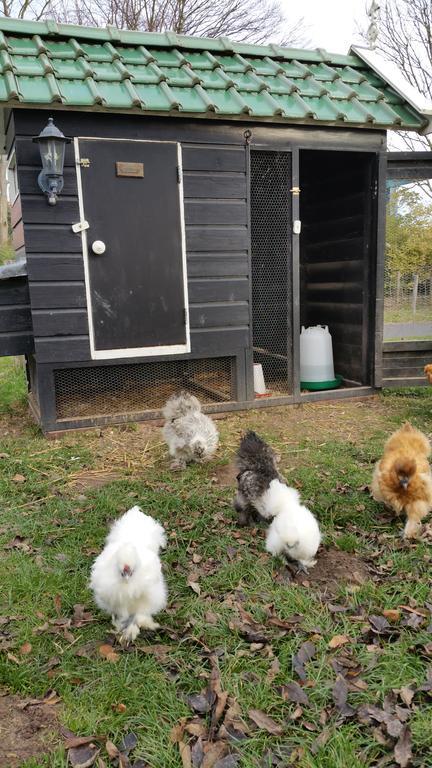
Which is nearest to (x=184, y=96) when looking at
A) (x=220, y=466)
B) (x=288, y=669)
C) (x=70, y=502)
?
(x=220, y=466)

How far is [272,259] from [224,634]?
14.8ft

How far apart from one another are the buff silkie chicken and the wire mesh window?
11.0ft

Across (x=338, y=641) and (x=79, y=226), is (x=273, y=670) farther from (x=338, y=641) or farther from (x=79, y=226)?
(x=79, y=226)

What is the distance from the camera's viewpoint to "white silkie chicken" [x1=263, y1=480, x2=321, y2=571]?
3006mm

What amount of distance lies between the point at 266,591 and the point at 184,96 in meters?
4.50

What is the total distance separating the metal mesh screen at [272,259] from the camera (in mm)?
6111

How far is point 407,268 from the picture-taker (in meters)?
6.73

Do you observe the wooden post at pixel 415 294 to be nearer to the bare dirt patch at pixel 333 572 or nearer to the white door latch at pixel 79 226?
the white door latch at pixel 79 226

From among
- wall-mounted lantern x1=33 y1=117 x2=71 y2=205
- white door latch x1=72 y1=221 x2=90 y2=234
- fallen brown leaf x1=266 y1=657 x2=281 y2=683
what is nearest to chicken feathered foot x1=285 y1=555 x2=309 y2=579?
fallen brown leaf x1=266 y1=657 x2=281 y2=683

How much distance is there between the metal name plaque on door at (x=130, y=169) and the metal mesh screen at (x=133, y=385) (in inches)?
71.1

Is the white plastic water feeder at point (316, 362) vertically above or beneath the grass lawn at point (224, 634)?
above

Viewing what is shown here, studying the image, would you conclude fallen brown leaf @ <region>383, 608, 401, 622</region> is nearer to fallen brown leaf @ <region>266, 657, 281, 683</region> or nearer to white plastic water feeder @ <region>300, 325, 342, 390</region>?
fallen brown leaf @ <region>266, 657, 281, 683</region>

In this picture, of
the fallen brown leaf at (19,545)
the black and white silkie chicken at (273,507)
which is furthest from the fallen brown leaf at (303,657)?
the fallen brown leaf at (19,545)

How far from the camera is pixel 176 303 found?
5742 mm
